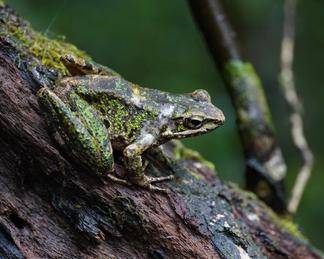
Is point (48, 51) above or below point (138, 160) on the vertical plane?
above

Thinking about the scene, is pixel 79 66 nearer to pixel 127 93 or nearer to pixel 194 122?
pixel 127 93

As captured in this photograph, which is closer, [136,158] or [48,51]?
[136,158]

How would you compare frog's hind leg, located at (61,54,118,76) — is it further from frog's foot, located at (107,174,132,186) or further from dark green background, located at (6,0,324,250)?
dark green background, located at (6,0,324,250)

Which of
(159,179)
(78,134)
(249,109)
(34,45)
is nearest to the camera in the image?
(78,134)

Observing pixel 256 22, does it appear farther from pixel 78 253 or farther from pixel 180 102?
pixel 78 253

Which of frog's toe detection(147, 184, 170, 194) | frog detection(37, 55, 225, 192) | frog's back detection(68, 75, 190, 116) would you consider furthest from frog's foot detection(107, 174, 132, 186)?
frog's back detection(68, 75, 190, 116)

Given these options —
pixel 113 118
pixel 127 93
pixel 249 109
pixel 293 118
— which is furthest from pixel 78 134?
pixel 293 118

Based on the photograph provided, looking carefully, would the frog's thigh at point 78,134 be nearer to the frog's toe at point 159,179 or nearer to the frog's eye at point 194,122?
the frog's toe at point 159,179
